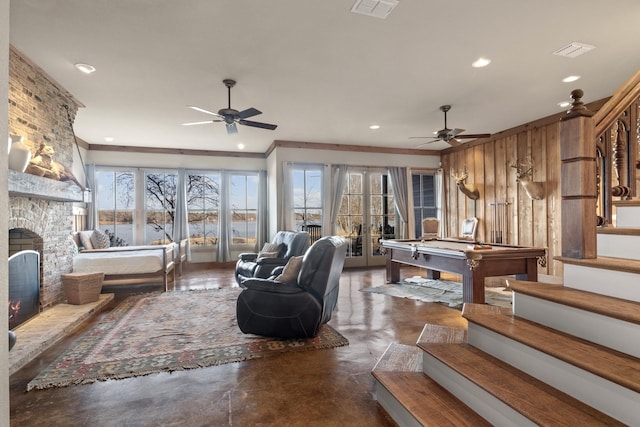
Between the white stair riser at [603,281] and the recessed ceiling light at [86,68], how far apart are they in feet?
15.8

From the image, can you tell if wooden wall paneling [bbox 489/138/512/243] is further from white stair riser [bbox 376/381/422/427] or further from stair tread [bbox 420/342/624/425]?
white stair riser [bbox 376/381/422/427]

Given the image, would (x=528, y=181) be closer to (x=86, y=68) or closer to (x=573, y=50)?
(x=573, y=50)

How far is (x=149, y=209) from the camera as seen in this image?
8023 millimetres

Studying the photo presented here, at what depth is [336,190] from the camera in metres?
7.88

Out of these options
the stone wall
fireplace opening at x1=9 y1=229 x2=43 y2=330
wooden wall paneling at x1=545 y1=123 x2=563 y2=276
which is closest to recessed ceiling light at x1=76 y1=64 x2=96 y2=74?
the stone wall

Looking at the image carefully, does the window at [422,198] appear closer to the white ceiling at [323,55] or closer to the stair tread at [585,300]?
the white ceiling at [323,55]

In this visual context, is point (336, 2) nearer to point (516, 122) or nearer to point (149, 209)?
point (516, 122)

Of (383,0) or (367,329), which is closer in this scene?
(383,0)

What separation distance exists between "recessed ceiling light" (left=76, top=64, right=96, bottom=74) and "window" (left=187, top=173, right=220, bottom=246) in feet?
14.6

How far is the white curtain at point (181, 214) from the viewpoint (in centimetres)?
799

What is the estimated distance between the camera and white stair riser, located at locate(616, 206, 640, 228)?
7.16ft

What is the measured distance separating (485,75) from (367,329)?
335cm

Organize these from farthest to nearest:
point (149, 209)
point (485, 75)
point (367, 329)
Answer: point (149, 209) → point (485, 75) → point (367, 329)

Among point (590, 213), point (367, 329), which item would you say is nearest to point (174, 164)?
point (367, 329)
